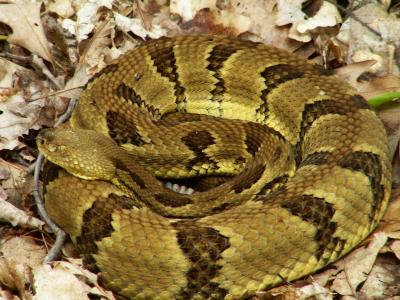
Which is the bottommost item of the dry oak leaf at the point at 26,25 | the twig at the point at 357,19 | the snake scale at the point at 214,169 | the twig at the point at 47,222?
the twig at the point at 47,222

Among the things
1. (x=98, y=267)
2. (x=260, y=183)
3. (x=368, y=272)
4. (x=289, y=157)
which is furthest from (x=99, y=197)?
(x=368, y=272)

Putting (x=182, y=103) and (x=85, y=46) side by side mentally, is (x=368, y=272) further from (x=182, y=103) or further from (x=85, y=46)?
(x=85, y=46)

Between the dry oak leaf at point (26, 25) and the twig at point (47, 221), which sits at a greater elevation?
the dry oak leaf at point (26, 25)

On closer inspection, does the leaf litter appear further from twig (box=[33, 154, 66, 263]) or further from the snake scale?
the snake scale

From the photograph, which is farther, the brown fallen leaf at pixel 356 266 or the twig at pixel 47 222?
the twig at pixel 47 222

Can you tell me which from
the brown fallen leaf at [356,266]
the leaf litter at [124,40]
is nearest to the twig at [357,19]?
the leaf litter at [124,40]

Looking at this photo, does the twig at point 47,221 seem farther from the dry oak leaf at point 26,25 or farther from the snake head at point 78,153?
the dry oak leaf at point 26,25

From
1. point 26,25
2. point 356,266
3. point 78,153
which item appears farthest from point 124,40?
point 356,266
